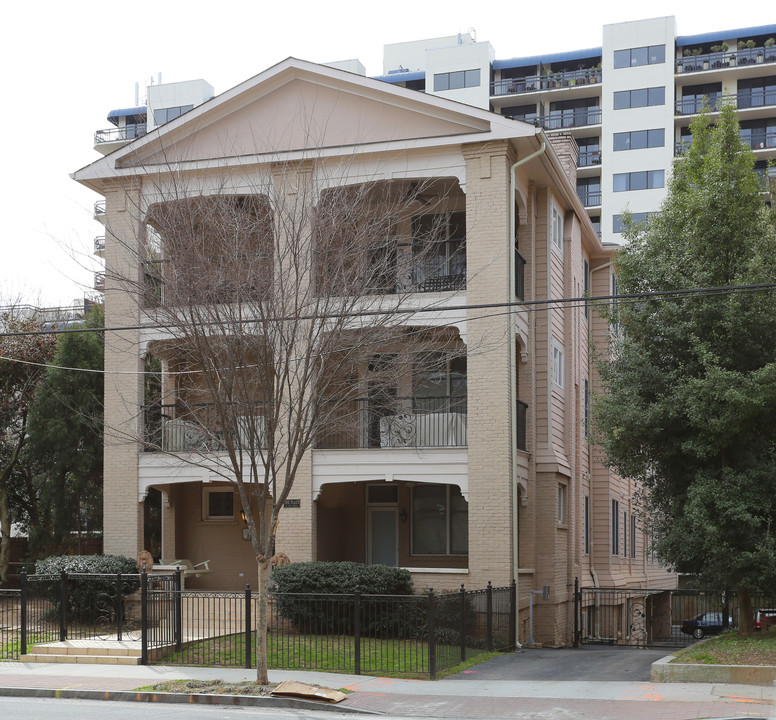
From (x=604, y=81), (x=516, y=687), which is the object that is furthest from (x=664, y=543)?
(x=604, y=81)

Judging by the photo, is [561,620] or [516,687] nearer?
[516,687]

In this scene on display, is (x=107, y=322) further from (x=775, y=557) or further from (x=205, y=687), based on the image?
(x=775, y=557)

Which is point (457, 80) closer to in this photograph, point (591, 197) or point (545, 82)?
point (545, 82)

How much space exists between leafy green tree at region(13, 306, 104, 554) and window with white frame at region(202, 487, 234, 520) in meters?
3.12

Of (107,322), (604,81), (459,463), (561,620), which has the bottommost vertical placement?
(561,620)

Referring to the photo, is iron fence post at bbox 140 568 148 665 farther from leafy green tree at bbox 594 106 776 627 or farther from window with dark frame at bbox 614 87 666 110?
window with dark frame at bbox 614 87 666 110

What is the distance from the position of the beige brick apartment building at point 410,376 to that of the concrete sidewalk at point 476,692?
5.63 meters

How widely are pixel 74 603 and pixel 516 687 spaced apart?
996cm

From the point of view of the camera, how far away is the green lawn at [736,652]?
15.9 metres

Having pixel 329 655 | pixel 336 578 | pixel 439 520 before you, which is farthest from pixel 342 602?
pixel 439 520

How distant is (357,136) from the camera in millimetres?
23703

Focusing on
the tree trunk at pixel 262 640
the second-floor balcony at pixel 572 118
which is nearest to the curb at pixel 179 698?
the tree trunk at pixel 262 640

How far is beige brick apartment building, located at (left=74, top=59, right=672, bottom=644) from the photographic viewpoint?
22.7 m

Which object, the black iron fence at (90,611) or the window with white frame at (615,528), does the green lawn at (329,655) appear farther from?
the window with white frame at (615,528)
